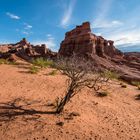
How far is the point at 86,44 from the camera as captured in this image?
47.7 meters

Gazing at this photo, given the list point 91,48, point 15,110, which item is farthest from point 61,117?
point 91,48

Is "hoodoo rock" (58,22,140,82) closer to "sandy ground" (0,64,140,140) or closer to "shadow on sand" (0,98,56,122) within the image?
"sandy ground" (0,64,140,140)

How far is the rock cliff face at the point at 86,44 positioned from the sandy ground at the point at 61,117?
32.0 metres

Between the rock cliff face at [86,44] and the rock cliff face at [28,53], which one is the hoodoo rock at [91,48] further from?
the rock cliff face at [28,53]

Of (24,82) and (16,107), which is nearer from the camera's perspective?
(16,107)

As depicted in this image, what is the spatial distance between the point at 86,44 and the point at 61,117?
4025 centimetres

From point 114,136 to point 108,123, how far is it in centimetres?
126

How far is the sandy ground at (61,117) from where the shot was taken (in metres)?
7.34

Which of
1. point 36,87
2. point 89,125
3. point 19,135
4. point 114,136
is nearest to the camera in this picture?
point 19,135

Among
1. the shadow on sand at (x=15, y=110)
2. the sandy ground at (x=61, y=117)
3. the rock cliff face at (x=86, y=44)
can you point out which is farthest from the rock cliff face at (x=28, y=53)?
the shadow on sand at (x=15, y=110)

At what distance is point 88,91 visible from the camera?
1445cm

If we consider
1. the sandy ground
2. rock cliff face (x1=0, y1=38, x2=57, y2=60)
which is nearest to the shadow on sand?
the sandy ground

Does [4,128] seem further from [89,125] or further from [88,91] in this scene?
[88,91]

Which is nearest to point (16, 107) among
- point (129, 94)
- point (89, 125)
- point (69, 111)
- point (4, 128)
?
point (4, 128)
